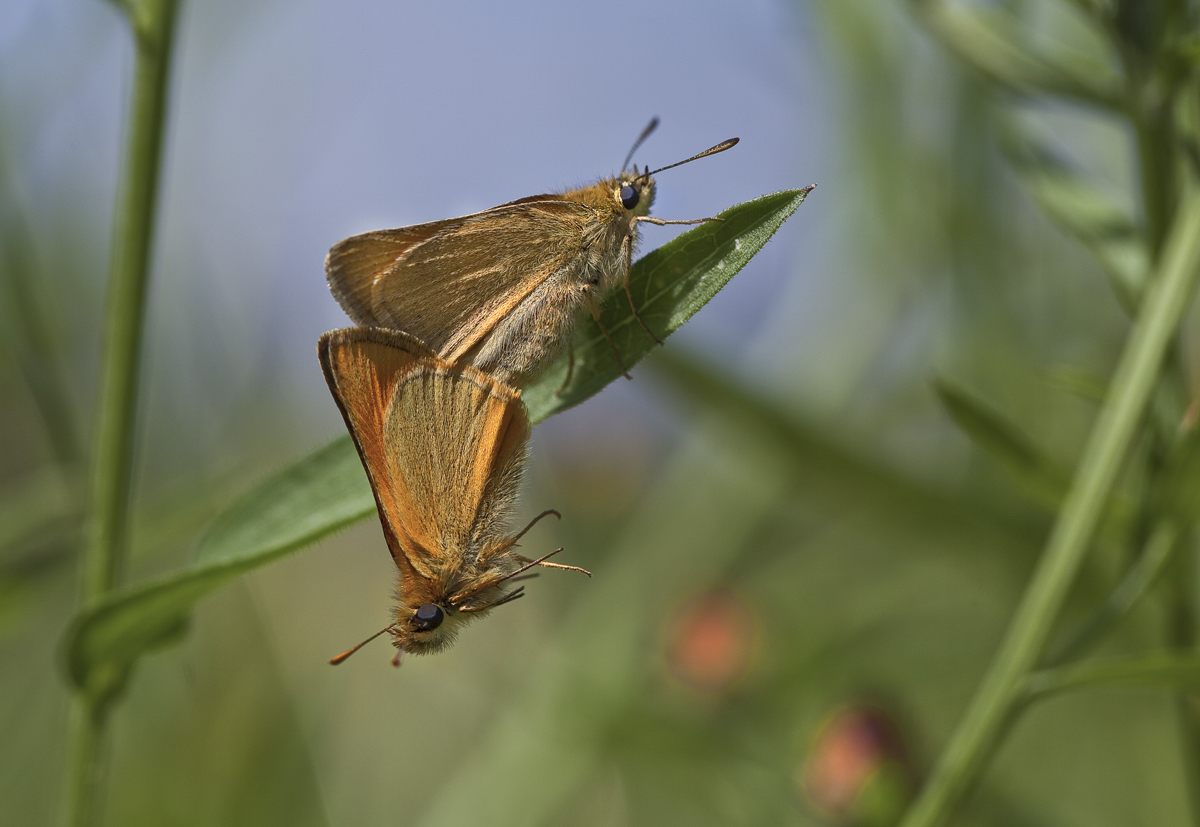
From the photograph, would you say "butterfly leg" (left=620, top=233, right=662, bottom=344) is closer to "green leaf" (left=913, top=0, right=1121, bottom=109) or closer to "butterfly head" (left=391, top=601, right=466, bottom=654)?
"butterfly head" (left=391, top=601, right=466, bottom=654)

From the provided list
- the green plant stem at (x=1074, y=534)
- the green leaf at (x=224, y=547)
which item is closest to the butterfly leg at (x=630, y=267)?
the green leaf at (x=224, y=547)

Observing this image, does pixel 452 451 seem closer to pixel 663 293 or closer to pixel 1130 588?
pixel 663 293

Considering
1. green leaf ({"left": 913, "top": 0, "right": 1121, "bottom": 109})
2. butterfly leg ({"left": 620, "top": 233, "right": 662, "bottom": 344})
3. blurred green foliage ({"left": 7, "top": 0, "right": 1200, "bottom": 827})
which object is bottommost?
blurred green foliage ({"left": 7, "top": 0, "right": 1200, "bottom": 827})

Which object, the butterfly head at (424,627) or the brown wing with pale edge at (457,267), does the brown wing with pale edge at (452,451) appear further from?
the brown wing with pale edge at (457,267)

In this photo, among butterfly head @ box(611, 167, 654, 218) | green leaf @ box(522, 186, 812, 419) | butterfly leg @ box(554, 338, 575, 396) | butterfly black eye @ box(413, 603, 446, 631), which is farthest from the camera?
butterfly head @ box(611, 167, 654, 218)

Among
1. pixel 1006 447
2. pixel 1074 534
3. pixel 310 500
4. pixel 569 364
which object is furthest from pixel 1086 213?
pixel 310 500

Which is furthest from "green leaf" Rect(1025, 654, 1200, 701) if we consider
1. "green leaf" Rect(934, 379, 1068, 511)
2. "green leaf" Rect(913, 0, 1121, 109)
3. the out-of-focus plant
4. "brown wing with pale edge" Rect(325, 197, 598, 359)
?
"brown wing with pale edge" Rect(325, 197, 598, 359)
